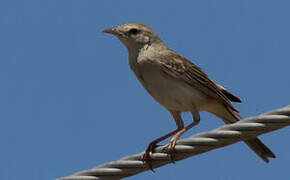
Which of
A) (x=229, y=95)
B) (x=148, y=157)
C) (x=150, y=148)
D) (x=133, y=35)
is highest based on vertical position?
(x=133, y=35)

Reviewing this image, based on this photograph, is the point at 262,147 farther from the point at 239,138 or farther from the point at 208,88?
the point at 239,138

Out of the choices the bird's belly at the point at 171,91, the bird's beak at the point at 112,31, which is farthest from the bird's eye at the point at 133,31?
the bird's belly at the point at 171,91

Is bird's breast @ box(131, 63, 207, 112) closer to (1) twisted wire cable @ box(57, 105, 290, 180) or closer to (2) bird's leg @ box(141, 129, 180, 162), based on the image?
(2) bird's leg @ box(141, 129, 180, 162)

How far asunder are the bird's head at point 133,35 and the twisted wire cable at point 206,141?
3765 mm

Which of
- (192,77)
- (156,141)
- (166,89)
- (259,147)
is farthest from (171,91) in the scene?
(259,147)

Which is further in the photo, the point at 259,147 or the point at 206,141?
the point at 259,147

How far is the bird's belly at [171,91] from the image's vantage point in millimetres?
9719

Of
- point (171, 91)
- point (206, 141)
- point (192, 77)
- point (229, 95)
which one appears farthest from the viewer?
point (229, 95)

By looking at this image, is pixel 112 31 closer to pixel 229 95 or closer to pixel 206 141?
pixel 229 95

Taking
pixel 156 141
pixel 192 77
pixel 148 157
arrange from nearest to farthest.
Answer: pixel 148 157
pixel 156 141
pixel 192 77

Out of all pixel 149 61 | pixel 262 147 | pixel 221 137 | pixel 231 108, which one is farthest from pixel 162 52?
pixel 221 137

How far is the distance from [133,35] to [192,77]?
1.40m

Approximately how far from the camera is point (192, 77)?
10008 mm

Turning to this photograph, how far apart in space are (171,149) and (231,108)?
324cm
